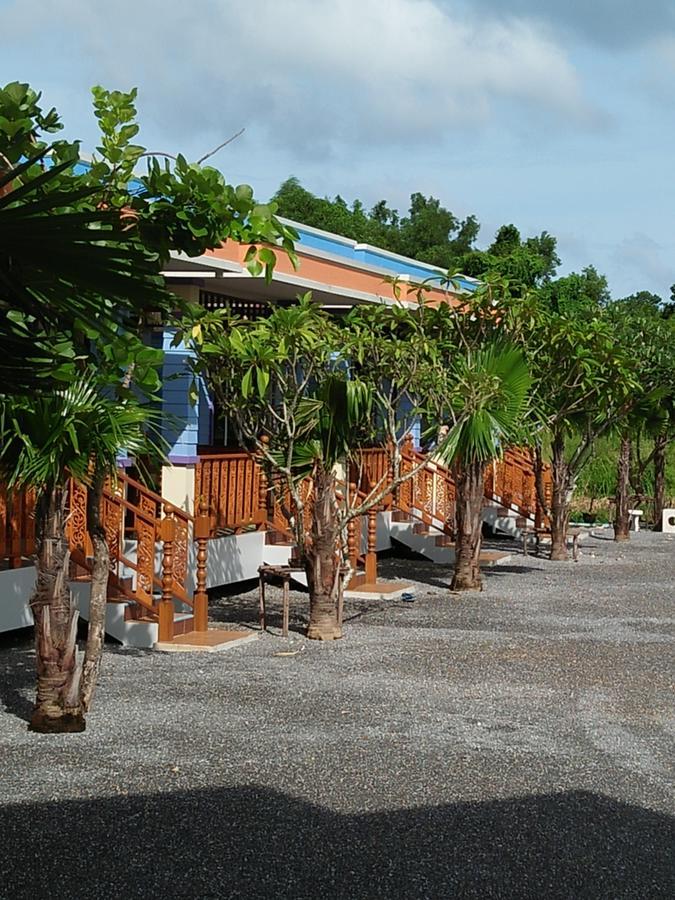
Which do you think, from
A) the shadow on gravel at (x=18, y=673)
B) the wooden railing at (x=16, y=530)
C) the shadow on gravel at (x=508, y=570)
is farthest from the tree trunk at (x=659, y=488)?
the wooden railing at (x=16, y=530)

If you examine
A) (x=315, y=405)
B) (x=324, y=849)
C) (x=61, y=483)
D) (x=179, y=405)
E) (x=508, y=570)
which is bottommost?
(x=324, y=849)

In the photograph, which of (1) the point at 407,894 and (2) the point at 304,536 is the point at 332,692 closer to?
(2) the point at 304,536

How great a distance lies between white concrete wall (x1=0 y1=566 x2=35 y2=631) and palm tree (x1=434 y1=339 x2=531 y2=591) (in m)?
4.83

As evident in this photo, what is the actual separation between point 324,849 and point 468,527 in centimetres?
1089

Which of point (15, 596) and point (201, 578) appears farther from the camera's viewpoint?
point (201, 578)

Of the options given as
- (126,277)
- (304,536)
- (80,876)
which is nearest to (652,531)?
(304,536)

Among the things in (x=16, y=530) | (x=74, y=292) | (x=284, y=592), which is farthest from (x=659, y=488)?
(x=74, y=292)

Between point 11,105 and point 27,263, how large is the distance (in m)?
2.83

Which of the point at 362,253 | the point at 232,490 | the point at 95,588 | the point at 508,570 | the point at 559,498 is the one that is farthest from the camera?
the point at 362,253

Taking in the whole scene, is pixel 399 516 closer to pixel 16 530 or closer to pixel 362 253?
pixel 362 253

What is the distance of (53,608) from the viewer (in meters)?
8.02

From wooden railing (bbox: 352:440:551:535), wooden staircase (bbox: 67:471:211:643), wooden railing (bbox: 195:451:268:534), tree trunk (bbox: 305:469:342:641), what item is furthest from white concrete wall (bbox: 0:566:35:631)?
wooden railing (bbox: 352:440:551:535)

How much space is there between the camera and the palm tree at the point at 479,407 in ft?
45.0

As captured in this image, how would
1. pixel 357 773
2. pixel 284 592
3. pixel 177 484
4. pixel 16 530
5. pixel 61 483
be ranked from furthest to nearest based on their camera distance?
pixel 177 484 < pixel 284 592 < pixel 16 530 < pixel 61 483 < pixel 357 773
